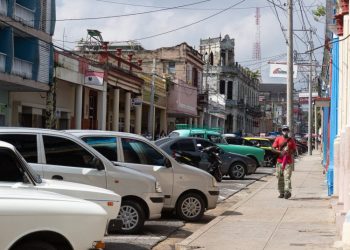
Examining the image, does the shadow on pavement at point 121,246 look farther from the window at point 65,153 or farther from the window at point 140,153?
the window at point 140,153

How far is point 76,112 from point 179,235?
2363 cm

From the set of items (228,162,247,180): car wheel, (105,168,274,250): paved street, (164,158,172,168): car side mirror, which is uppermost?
(164,158,172,168): car side mirror

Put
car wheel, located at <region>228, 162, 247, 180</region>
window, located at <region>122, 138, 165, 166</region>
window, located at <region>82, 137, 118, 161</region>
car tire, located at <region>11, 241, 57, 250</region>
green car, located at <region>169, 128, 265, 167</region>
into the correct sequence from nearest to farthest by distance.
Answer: car tire, located at <region>11, 241, 57, 250</region>
window, located at <region>82, 137, 118, 161</region>
window, located at <region>122, 138, 165, 166</region>
car wheel, located at <region>228, 162, 247, 180</region>
green car, located at <region>169, 128, 265, 167</region>

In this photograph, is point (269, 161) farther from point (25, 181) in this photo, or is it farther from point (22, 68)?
point (25, 181)

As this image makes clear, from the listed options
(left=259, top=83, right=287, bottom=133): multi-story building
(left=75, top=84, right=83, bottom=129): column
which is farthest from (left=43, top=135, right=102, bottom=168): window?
(left=259, top=83, right=287, bottom=133): multi-story building

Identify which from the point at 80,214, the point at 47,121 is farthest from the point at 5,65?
the point at 80,214

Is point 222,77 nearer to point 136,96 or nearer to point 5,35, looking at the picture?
point 136,96

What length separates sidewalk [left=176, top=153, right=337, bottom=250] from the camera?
938 cm

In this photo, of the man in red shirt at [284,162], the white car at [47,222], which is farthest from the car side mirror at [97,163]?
the man in red shirt at [284,162]

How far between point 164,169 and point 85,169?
2301 mm

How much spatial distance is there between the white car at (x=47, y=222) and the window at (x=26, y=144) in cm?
292

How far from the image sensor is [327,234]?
10.3m

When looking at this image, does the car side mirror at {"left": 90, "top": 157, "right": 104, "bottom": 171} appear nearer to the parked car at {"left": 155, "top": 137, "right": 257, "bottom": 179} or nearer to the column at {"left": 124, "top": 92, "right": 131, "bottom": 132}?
the parked car at {"left": 155, "top": 137, "right": 257, "bottom": 179}

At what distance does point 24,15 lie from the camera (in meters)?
27.8
